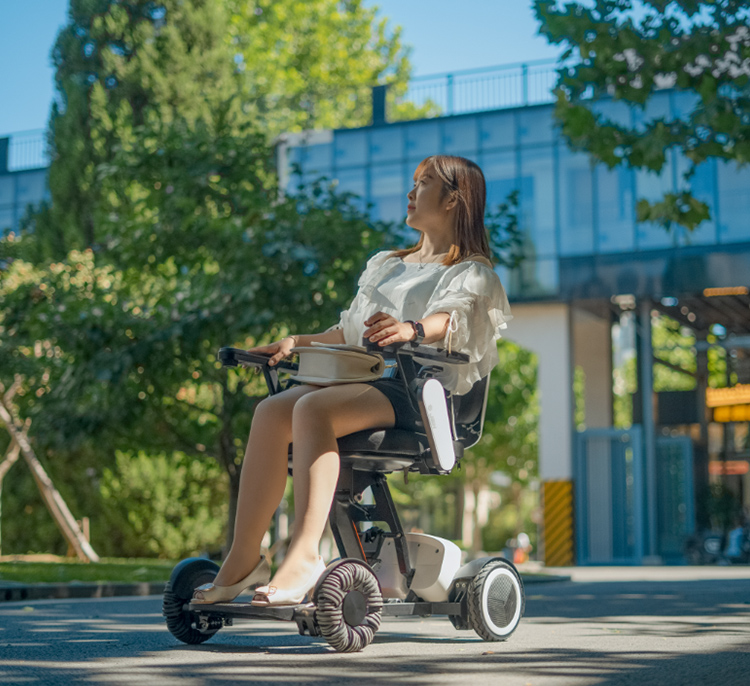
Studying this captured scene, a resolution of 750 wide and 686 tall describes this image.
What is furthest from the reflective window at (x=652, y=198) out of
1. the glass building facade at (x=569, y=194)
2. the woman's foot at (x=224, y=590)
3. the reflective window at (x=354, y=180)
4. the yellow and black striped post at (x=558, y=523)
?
the woman's foot at (x=224, y=590)

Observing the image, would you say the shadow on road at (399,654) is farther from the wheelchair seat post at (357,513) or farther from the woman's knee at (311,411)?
the woman's knee at (311,411)

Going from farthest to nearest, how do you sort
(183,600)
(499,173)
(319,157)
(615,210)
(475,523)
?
(475,523)
(319,157)
(499,173)
(615,210)
(183,600)

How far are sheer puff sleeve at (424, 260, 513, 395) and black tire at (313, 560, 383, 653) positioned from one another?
86 centimetres

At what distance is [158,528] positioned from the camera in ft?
67.3

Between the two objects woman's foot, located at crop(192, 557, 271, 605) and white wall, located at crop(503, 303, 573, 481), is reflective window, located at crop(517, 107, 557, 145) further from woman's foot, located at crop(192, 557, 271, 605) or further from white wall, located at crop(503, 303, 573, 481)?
woman's foot, located at crop(192, 557, 271, 605)

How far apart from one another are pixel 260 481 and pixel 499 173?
81.7 feet

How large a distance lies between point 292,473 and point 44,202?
75.6 feet

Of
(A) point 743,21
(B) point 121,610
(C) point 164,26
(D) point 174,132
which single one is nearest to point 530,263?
(C) point 164,26

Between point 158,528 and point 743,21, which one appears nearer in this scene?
point 743,21

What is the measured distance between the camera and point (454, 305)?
4070 millimetres

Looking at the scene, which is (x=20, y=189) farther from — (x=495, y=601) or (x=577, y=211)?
(x=495, y=601)

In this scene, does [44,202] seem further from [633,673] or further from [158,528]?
[633,673]

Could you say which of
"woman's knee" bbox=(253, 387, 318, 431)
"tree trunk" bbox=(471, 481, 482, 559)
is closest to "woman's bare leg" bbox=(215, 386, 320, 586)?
"woman's knee" bbox=(253, 387, 318, 431)

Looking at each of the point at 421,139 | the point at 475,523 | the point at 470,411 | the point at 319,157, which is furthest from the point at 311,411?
the point at 475,523
